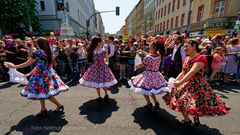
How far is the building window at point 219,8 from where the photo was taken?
Answer: 15728 mm

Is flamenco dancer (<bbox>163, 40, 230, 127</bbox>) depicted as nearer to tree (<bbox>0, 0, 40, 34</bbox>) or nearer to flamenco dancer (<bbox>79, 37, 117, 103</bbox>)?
flamenco dancer (<bbox>79, 37, 117, 103</bbox>)

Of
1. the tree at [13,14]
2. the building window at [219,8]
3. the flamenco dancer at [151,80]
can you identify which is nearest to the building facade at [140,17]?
the building window at [219,8]

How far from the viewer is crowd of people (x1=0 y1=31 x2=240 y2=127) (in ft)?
8.09

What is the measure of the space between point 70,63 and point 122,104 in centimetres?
380

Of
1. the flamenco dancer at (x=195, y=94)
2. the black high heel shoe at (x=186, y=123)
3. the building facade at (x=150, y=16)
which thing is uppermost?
the building facade at (x=150, y=16)

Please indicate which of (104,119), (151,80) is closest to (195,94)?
(151,80)

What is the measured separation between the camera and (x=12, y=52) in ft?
22.0

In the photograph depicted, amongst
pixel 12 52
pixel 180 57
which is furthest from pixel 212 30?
pixel 12 52

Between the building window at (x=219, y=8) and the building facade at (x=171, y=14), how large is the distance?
555 centimetres

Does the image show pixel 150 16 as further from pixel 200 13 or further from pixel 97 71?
pixel 97 71

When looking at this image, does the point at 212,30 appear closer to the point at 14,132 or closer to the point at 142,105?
the point at 142,105

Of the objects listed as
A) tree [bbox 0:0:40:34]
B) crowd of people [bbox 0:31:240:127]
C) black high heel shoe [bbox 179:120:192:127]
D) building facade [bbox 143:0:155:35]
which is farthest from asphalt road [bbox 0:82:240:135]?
building facade [bbox 143:0:155:35]

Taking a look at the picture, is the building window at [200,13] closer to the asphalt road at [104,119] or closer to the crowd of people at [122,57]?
the crowd of people at [122,57]

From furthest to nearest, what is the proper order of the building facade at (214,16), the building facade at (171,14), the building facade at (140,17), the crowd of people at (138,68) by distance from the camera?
the building facade at (140,17) → the building facade at (171,14) → the building facade at (214,16) → the crowd of people at (138,68)
